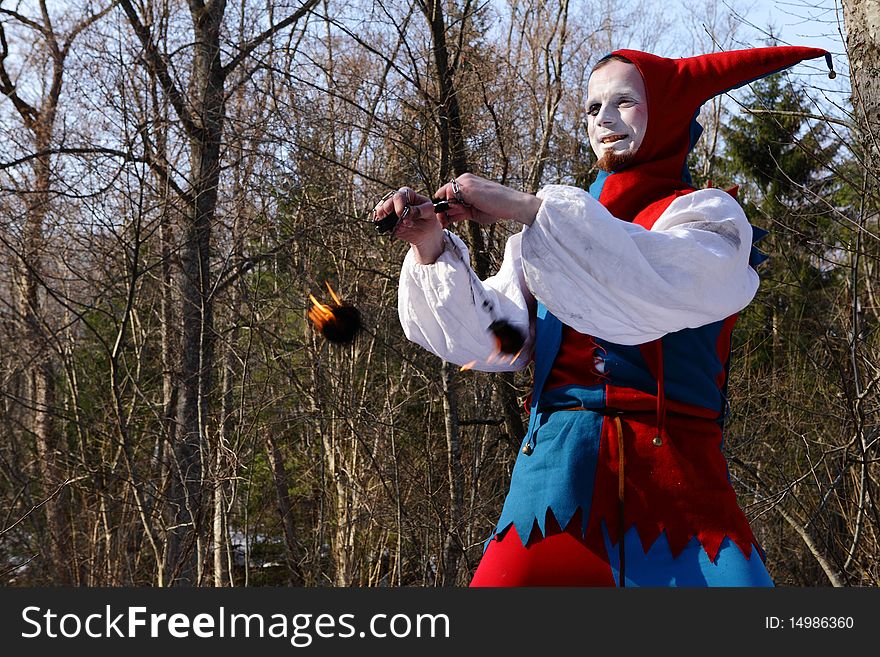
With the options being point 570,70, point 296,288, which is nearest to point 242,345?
point 296,288

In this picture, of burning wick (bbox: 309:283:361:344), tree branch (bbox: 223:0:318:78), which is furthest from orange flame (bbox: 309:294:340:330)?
tree branch (bbox: 223:0:318:78)

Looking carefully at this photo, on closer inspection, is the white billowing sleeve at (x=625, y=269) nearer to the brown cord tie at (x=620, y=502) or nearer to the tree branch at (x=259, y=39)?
the brown cord tie at (x=620, y=502)

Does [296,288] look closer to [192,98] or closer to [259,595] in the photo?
[192,98]

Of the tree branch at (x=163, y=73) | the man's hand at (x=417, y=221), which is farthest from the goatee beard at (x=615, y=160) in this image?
the tree branch at (x=163, y=73)

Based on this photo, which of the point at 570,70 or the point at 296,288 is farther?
the point at 570,70

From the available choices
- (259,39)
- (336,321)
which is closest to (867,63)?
(336,321)

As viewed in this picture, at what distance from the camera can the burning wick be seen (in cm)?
199

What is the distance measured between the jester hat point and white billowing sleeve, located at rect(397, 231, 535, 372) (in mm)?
247

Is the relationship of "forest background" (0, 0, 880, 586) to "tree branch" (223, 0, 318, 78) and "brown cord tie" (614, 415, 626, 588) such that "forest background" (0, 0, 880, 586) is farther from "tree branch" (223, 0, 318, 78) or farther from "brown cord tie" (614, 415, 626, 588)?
"brown cord tie" (614, 415, 626, 588)

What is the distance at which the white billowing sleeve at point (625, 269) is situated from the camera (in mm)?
1535

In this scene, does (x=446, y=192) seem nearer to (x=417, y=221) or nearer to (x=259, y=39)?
(x=417, y=221)

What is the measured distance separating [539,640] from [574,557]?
193mm

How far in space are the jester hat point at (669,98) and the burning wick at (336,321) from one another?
0.60 m

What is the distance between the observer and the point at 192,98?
5.43m
